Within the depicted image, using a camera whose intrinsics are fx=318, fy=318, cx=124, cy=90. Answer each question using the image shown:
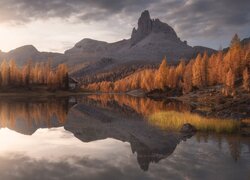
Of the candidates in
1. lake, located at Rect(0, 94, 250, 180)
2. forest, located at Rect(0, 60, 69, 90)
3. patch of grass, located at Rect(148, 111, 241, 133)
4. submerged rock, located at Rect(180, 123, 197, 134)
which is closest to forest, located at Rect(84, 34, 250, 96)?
patch of grass, located at Rect(148, 111, 241, 133)

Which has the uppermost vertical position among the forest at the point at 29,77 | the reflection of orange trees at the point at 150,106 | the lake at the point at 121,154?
the forest at the point at 29,77

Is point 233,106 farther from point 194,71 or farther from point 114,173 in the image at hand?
point 194,71

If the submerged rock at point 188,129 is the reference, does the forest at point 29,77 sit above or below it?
above

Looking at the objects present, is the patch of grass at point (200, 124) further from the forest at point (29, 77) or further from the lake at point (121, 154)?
the forest at point (29, 77)

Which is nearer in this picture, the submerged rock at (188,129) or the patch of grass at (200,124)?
the submerged rock at (188,129)

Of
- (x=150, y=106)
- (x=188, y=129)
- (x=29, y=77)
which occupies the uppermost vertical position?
(x=29, y=77)

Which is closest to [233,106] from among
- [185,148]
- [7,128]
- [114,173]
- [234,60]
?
[185,148]

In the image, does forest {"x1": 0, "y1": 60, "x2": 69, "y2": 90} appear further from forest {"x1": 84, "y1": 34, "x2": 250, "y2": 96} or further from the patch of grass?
the patch of grass

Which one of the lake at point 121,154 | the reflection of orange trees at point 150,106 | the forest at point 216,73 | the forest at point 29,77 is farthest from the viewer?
the forest at point 29,77

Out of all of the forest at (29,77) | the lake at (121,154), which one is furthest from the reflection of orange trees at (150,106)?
the forest at (29,77)

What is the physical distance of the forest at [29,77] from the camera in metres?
160

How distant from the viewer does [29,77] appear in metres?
169

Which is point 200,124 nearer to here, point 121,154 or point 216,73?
point 121,154

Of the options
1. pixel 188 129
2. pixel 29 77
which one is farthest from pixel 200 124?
pixel 29 77
